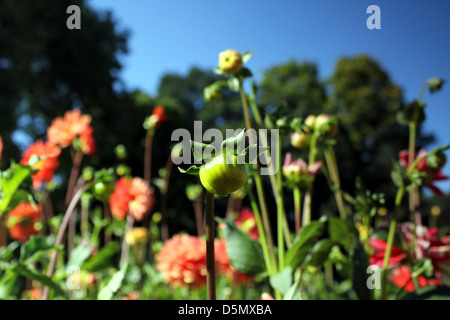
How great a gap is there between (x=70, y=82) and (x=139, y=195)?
606 cm

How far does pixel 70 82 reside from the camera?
627cm

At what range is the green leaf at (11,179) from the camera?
1.15 ft

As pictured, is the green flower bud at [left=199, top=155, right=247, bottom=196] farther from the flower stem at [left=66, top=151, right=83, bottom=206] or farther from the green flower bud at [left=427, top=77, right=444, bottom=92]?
the flower stem at [left=66, top=151, right=83, bottom=206]

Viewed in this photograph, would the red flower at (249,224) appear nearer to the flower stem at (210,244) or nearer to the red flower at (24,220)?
the red flower at (24,220)

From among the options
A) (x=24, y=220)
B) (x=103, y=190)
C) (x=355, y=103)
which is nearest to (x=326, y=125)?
(x=103, y=190)

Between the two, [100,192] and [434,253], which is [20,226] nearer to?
[100,192]

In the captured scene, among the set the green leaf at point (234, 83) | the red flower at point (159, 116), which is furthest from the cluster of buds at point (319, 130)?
the red flower at point (159, 116)

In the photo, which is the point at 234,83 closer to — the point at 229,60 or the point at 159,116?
the point at 229,60

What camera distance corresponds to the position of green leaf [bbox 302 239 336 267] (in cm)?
41

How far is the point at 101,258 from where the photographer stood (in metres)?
0.56

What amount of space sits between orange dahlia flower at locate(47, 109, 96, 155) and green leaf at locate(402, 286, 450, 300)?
2.05 ft

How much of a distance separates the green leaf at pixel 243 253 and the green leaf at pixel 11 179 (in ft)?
0.70

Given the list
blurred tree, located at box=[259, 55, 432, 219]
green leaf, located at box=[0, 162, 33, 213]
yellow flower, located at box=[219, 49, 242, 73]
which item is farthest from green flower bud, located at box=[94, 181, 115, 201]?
blurred tree, located at box=[259, 55, 432, 219]
